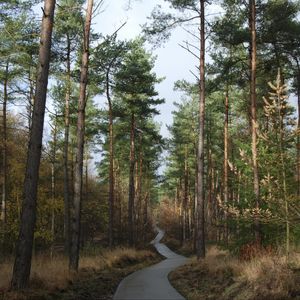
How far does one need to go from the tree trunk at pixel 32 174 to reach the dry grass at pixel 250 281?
454cm

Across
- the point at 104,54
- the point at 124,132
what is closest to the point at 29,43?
the point at 104,54

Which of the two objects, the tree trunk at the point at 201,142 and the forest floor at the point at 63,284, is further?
the tree trunk at the point at 201,142

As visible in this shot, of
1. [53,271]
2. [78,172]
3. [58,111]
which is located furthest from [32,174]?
[58,111]

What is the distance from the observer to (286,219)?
17.7 ft

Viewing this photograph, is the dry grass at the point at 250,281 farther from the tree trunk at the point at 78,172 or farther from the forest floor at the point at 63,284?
the tree trunk at the point at 78,172

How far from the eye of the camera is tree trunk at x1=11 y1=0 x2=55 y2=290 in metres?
9.48

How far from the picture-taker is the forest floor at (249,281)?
8.70 metres

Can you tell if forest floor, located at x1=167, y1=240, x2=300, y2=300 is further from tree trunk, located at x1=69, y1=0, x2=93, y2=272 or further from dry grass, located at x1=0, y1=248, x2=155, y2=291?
tree trunk, located at x1=69, y1=0, x2=93, y2=272

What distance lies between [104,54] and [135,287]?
14.2 m

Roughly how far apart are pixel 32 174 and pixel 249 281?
18.4ft

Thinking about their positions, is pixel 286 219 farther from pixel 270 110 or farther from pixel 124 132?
pixel 124 132

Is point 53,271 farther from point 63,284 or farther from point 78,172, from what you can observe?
point 78,172

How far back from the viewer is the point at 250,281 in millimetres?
10117

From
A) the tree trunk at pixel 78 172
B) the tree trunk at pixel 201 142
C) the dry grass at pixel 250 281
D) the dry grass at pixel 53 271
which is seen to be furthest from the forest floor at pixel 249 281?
the tree trunk at pixel 201 142
